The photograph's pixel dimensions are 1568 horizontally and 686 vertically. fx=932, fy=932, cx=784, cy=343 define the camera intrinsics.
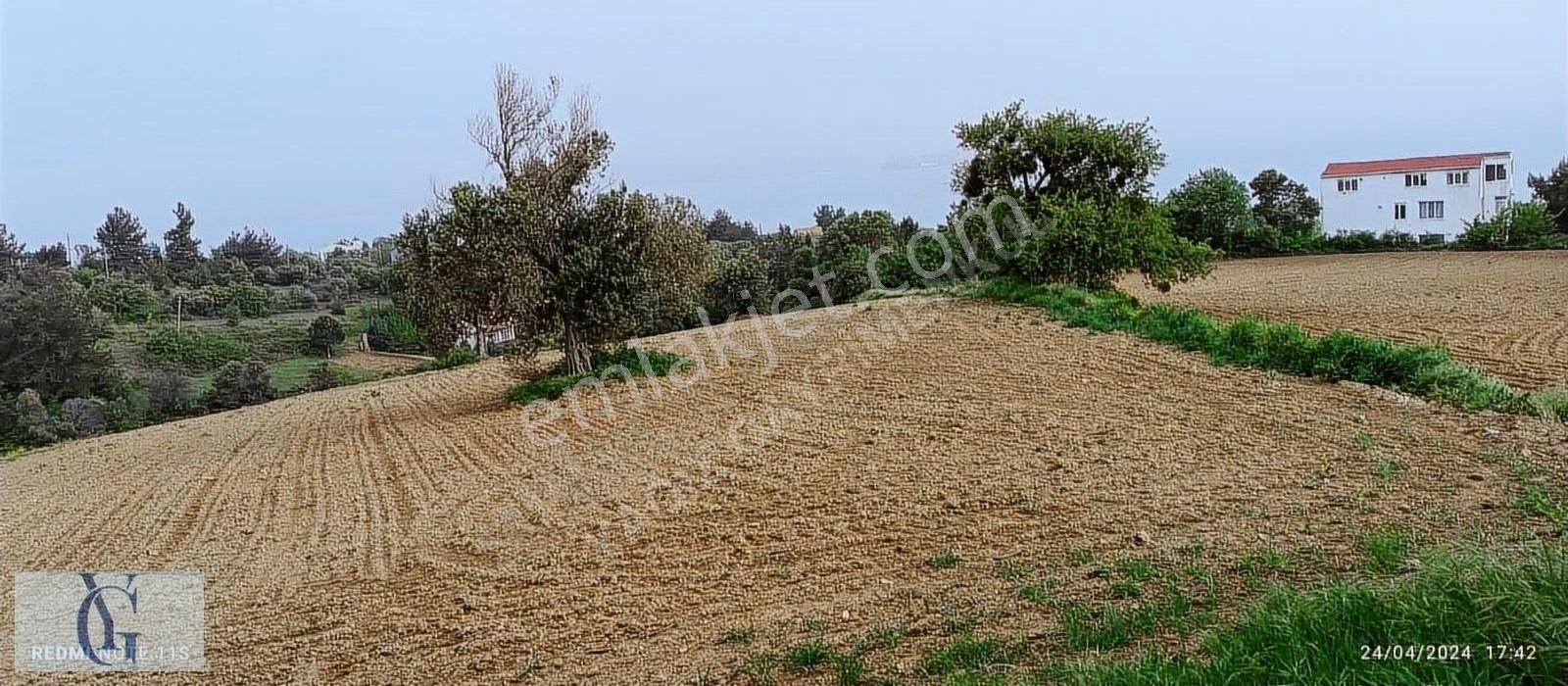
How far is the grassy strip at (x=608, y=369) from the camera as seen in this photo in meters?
11.0

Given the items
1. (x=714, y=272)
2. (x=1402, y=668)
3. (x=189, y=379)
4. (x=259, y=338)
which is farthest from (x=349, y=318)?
(x=1402, y=668)

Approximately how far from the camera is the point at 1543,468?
489cm

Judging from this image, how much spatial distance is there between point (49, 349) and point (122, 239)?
721 inches

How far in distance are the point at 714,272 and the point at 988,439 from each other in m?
5.80

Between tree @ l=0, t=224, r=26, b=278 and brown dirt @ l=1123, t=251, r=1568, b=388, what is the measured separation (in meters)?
28.3

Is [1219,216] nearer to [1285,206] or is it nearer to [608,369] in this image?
[1285,206]

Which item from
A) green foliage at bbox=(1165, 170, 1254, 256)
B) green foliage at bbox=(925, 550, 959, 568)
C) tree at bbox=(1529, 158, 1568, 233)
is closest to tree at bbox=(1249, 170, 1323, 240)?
green foliage at bbox=(1165, 170, 1254, 256)

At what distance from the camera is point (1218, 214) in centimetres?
3406

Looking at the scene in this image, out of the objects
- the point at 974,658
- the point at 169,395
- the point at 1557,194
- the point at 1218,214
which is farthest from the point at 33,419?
the point at 1557,194

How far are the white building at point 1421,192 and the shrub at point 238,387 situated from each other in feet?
147

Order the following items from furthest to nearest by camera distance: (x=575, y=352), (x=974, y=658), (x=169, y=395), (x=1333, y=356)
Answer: (x=169, y=395), (x=575, y=352), (x=1333, y=356), (x=974, y=658)

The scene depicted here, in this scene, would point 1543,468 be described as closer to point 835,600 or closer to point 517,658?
point 835,600

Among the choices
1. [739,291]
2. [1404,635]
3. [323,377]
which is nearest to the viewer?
[1404,635]

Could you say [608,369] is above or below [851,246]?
below
